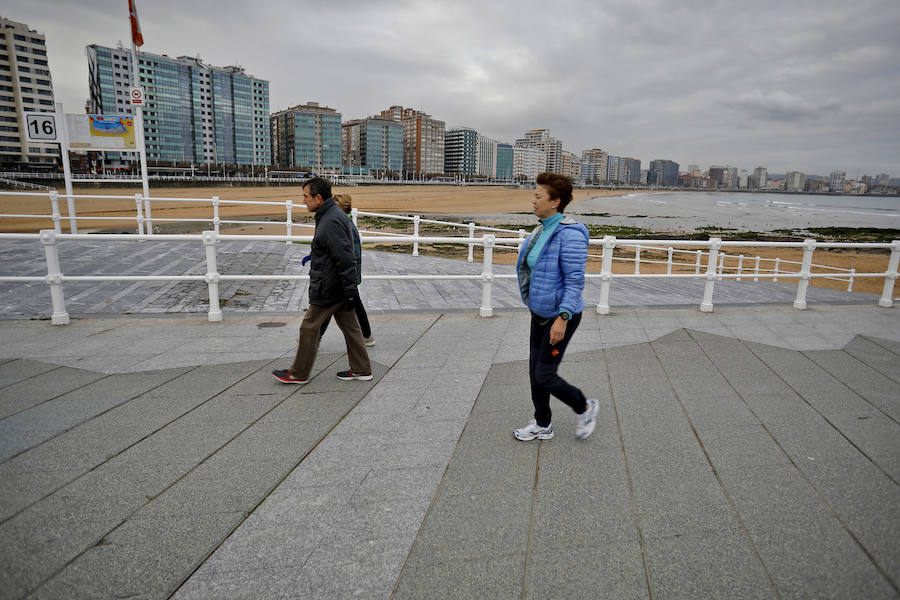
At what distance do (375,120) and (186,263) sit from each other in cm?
17869

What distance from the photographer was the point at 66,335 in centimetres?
598

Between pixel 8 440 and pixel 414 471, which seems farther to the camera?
pixel 8 440

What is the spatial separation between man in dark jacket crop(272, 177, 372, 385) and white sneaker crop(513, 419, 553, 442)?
1756 millimetres

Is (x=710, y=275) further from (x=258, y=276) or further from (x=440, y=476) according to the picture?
(x=258, y=276)

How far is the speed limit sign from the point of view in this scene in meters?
15.8

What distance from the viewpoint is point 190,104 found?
12569 centimetres

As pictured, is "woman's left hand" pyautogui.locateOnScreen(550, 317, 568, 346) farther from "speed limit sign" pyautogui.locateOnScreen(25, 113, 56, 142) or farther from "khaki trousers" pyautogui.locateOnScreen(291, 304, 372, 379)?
"speed limit sign" pyautogui.locateOnScreen(25, 113, 56, 142)

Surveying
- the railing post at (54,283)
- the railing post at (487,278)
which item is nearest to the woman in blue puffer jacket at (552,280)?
the railing post at (487,278)

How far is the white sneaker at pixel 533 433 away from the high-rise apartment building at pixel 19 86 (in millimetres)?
112446

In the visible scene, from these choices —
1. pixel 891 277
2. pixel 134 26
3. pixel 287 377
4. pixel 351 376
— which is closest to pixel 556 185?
pixel 351 376

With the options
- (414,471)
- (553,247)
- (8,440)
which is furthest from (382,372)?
(8,440)

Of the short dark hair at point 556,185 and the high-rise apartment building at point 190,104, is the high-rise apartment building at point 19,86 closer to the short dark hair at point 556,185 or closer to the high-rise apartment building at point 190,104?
the high-rise apartment building at point 190,104

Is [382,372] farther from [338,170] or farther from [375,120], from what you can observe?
[375,120]

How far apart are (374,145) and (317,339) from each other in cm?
18291
